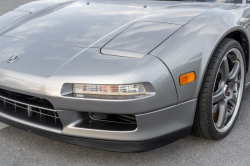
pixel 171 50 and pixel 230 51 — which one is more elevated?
pixel 171 50

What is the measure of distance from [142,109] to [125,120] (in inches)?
7.6

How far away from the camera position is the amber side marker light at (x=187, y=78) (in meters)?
1.90

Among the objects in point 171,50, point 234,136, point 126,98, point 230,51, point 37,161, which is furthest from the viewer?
point 234,136

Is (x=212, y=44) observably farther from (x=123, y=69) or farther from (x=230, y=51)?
(x=123, y=69)

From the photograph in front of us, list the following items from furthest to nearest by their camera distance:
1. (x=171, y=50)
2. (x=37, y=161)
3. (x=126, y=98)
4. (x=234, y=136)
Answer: (x=234, y=136)
(x=37, y=161)
(x=171, y=50)
(x=126, y=98)

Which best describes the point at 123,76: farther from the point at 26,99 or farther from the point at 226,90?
the point at 226,90

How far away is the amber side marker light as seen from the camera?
1.90 m

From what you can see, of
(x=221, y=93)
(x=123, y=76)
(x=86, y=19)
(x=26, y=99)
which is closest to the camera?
(x=123, y=76)

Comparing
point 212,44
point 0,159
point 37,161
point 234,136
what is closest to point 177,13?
point 212,44

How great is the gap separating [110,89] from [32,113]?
0.63 meters

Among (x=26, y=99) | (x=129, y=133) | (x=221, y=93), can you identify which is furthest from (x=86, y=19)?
(x=221, y=93)

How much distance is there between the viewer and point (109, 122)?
191cm

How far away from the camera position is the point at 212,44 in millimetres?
2080

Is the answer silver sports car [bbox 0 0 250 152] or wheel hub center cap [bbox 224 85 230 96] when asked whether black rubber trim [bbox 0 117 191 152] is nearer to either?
silver sports car [bbox 0 0 250 152]
